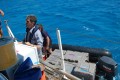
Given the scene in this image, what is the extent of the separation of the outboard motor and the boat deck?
355mm

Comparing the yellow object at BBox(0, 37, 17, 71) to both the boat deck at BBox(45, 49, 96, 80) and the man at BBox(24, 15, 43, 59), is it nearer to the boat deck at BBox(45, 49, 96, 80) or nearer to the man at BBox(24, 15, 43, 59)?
the boat deck at BBox(45, 49, 96, 80)

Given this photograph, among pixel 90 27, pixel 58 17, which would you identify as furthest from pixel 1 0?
pixel 90 27

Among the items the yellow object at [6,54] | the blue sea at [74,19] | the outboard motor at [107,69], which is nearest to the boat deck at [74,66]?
the outboard motor at [107,69]

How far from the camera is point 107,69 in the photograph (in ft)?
16.1

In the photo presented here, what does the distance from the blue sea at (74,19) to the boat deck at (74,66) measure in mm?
4418

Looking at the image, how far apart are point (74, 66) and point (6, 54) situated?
1456 mm

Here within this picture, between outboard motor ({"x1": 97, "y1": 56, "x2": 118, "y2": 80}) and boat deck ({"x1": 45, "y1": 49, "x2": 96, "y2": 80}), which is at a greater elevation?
boat deck ({"x1": 45, "y1": 49, "x2": 96, "y2": 80})

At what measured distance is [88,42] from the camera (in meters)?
9.90

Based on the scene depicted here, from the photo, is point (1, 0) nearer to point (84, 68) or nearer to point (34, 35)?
point (34, 35)

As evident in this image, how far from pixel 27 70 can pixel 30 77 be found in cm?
12

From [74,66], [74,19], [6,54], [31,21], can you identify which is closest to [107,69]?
[74,66]

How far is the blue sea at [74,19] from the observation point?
10211 millimetres

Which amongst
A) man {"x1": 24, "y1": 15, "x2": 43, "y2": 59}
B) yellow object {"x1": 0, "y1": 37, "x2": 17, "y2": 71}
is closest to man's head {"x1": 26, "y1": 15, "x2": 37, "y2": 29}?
man {"x1": 24, "y1": 15, "x2": 43, "y2": 59}

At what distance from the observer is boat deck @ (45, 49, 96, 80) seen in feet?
13.4
